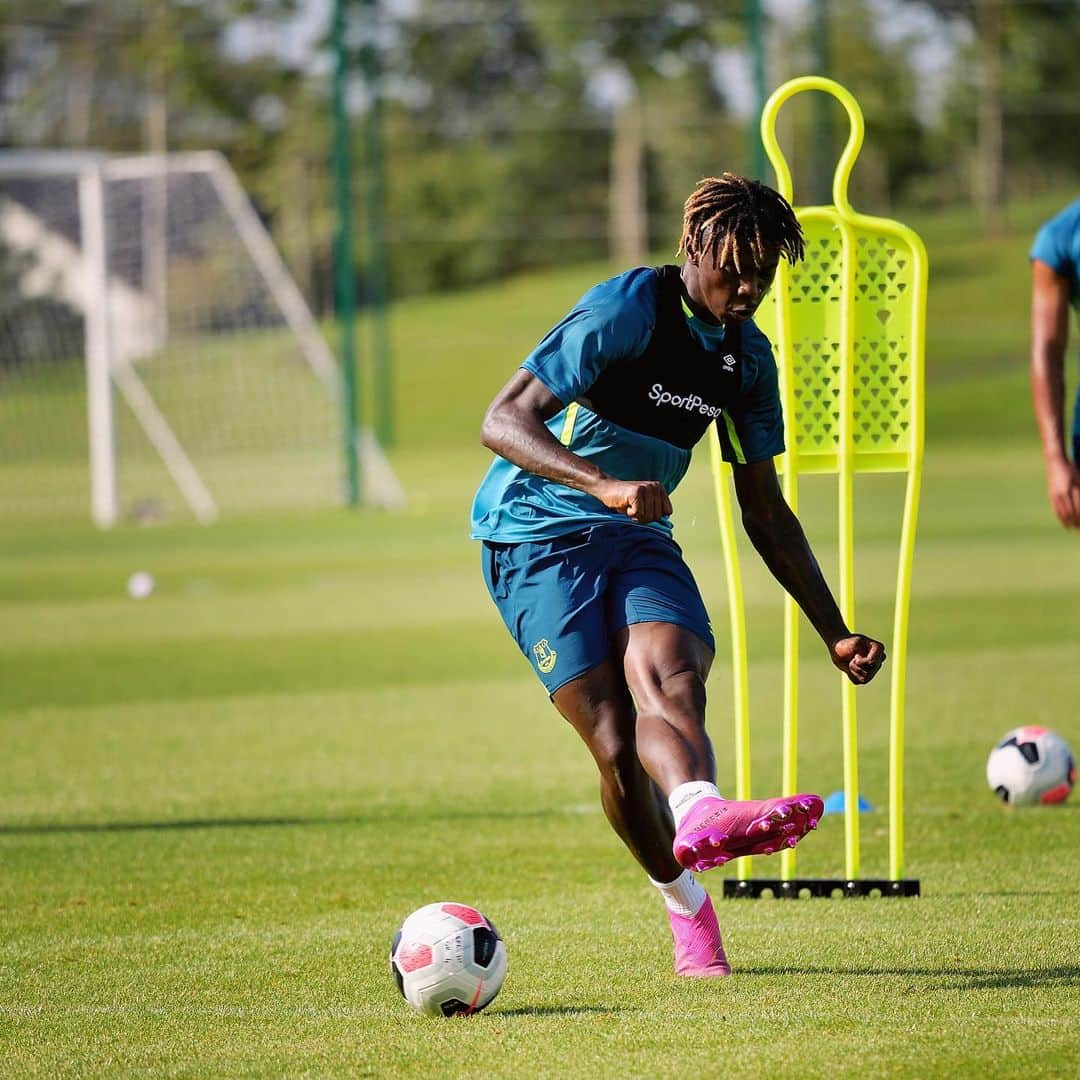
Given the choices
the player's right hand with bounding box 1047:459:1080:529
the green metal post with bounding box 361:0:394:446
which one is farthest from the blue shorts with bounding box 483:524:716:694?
the green metal post with bounding box 361:0:394:446

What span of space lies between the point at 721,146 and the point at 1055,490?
55732mm

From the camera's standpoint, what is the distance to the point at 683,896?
587cm

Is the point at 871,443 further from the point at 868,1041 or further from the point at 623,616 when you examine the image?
the point at 868,1041

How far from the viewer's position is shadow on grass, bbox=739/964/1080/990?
18.6ft

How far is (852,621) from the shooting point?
7.02 m

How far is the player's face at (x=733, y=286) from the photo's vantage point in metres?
5.44

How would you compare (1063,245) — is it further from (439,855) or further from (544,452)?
(439,855)

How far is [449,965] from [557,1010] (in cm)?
32

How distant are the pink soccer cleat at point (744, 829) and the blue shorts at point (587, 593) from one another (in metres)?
0.78

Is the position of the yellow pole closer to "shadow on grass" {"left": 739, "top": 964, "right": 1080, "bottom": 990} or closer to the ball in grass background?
"shadow on grass" {"left": 739, "top": 964, "right": 1080, "bottom": 990}

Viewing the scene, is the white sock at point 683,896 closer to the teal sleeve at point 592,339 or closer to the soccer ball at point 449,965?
the soccer ball at point 449,965

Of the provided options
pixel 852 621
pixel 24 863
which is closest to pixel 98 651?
pixel 24 863

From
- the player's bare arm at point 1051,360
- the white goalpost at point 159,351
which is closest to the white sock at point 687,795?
the player's bare arm at point 1051,360

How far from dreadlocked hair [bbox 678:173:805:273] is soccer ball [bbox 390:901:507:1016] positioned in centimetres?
189
